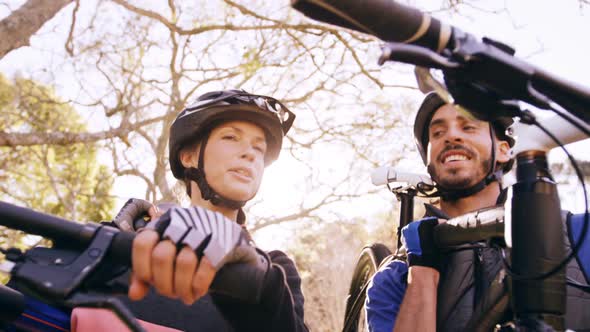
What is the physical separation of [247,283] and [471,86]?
2.37 feet

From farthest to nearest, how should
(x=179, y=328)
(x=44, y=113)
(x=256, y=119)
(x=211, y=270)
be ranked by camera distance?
(x=44, y=113), (x=256, y=119), (x=179, y=328), (x=211, y=270)

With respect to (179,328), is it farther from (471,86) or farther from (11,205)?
(471,86)

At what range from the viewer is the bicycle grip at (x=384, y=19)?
109 centimetres

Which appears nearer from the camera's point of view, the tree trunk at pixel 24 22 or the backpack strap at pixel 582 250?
the backpack strap at pixel 582 250

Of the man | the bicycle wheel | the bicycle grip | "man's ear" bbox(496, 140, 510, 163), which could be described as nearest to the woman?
the bicycle grip

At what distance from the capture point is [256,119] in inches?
149

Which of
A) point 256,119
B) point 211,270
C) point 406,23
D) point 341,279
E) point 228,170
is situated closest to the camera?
point 406,23

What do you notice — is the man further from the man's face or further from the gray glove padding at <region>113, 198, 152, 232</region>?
the gray glove padding at <region>113, 198, 152, 232</region>

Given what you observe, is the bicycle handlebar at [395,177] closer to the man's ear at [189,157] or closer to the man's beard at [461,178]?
the man's beard at [461,178]

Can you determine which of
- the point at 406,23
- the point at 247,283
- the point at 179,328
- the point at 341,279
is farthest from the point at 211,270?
the point at 341,279

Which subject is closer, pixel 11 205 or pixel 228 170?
pixel 11 205

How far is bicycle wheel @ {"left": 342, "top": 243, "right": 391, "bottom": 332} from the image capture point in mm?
3992

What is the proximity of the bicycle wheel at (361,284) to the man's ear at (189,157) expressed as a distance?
159 cm

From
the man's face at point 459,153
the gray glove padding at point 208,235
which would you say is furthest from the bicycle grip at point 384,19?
the man's face at point 459,153
